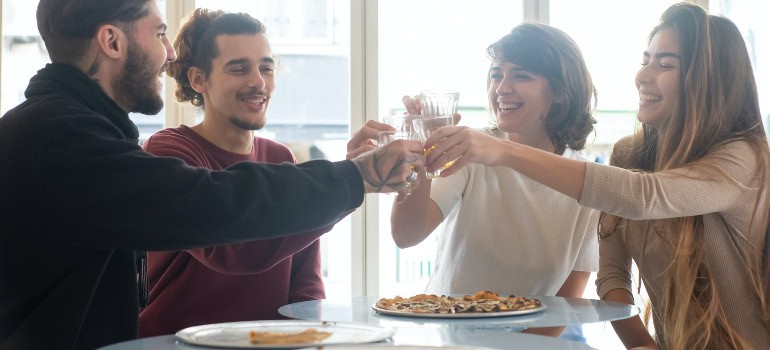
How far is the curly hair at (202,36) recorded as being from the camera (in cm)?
A: 264

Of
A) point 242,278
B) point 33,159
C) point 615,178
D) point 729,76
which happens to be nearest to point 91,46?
point 33,159

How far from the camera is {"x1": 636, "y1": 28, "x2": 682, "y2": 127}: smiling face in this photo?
2141mm

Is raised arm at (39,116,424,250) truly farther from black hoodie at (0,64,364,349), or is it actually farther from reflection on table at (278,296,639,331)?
reflection on table at (278,296,639,331)

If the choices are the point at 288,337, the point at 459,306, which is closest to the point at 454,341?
the point at 288,337

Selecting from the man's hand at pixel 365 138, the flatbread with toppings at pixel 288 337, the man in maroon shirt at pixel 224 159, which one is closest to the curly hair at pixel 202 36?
the man in maroon shirt at pixel 224 159

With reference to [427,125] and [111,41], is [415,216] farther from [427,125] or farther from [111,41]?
[111,41]

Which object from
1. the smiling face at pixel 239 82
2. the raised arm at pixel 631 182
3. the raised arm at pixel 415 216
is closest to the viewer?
the raised arm at pixel 631 182

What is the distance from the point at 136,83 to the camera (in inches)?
71.7

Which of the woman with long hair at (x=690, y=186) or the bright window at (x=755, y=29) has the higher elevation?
the bright window at (x=755, y=29)

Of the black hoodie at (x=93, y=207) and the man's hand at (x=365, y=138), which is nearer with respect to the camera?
the black hoodie at (x=93, y=207)

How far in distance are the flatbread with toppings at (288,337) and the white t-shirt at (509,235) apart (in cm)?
121

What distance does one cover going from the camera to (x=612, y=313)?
5.47 ft

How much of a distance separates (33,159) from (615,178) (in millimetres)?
1186

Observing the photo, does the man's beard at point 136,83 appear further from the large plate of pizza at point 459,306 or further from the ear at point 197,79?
the ear at point 197,79
